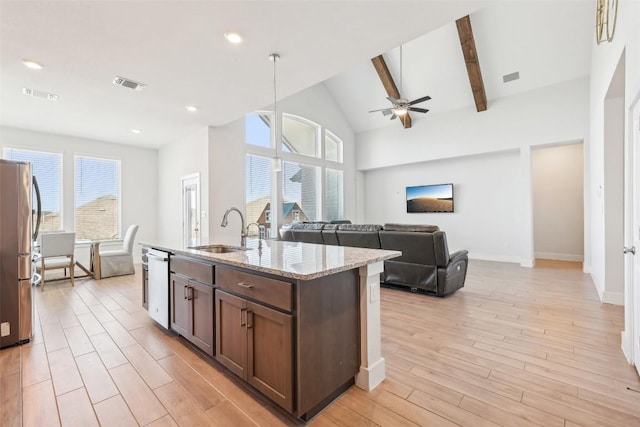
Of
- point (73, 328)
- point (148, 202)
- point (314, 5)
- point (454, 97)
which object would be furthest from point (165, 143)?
point (454, 97)

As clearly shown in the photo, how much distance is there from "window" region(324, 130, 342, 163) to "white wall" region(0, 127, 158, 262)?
177 inches

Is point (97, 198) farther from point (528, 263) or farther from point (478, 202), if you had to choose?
point (528, 263)

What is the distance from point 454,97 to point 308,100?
3.63 m

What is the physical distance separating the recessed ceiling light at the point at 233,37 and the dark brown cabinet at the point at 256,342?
2.13 m

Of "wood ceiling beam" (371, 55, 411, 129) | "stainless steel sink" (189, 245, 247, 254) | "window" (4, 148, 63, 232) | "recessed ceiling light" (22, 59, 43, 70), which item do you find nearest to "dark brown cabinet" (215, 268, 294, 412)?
"stainless steel sink" (189, 245, 247, 254)

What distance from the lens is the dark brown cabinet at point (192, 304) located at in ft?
7.42

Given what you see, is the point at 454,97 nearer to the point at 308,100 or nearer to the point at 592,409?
the point at 308,100

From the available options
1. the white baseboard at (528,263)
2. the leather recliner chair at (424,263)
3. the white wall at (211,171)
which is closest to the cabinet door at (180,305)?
the white wall at (211,171)

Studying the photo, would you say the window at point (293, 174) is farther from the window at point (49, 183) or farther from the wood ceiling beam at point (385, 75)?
the window at point (49, 183)

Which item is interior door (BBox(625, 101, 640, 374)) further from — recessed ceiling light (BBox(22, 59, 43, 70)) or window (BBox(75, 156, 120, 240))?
window (BBox(75, 156, 120, 240))

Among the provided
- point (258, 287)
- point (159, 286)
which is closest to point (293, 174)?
point (159, 286)

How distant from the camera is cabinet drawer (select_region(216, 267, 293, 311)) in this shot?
5.34ft

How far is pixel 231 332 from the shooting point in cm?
204

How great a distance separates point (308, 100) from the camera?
26.0 ft
